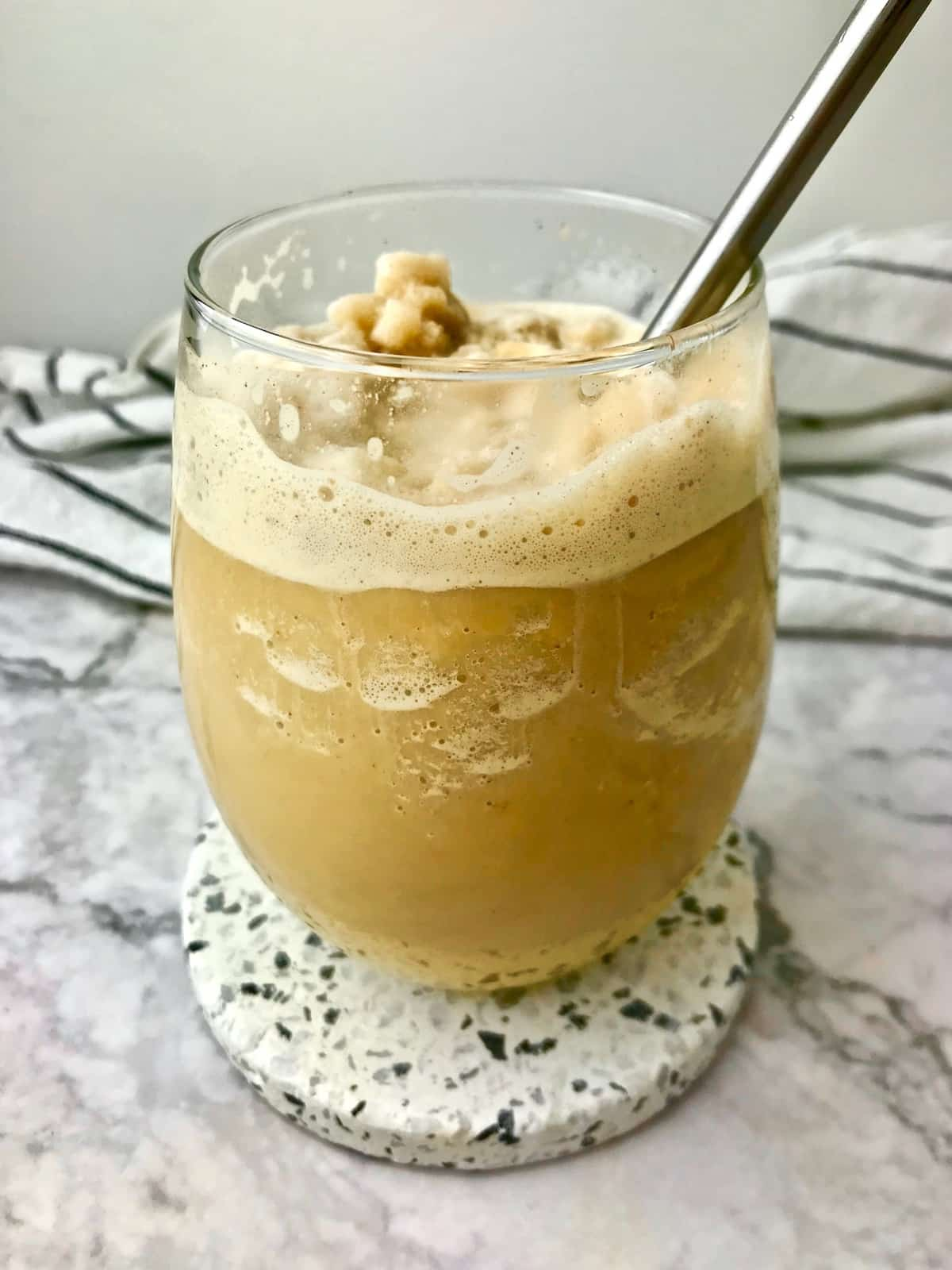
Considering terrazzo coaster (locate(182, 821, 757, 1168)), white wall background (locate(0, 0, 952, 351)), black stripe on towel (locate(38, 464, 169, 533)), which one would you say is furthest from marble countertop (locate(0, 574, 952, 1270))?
white wall background (locate(0, 0, 952, 351))

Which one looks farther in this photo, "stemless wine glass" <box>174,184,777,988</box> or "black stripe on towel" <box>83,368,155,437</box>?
"black stripe on towel" <box>83,368,155,437</box>

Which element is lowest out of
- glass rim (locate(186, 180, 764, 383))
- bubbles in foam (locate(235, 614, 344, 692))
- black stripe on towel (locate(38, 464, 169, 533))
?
black stripe on towel (locate(38, 464, 169, 533))

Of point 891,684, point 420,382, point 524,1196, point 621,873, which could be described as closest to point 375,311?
point 420,382

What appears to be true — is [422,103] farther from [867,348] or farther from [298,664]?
[298,664]

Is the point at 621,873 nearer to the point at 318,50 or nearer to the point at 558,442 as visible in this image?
the point at 558,442

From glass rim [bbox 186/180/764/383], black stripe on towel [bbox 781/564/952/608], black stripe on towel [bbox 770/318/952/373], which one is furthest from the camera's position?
black stripe on towel [bbox 770/318/952/373]

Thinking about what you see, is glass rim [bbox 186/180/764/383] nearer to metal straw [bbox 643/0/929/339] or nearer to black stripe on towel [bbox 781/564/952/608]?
metal straw [bbox 643/0/929/339]

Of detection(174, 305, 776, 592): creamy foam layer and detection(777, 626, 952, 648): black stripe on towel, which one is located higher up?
detection(174, 305, 776, 592): creamy foam layer

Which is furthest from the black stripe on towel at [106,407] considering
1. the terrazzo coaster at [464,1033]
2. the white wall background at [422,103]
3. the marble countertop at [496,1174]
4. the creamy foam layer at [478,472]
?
the creamy foam layer at [478,472]

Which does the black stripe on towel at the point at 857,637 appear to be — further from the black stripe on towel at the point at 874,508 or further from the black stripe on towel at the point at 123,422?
the black stripe on towel at the point at 123,422
